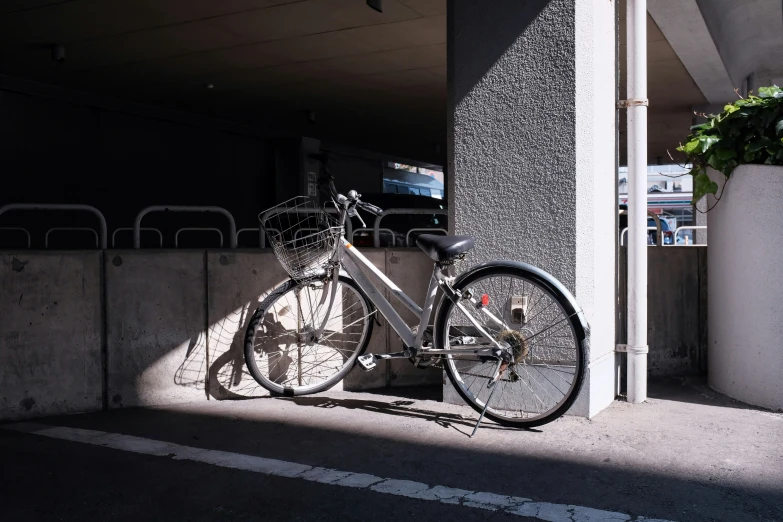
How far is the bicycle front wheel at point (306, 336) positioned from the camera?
5.08 m

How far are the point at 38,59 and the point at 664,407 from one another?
11.0 meters

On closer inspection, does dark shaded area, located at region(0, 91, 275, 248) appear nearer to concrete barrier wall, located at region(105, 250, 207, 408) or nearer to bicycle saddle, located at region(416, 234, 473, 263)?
concrete barrier wall, located at region(105, 250, 207, 408)

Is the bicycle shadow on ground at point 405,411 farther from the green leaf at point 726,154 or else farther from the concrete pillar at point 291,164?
the concrete pillar at point 291,164

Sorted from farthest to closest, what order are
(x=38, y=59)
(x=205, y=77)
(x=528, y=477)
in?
(x=205, y=77)
(x=38, y=59)
(x=528, y=477)

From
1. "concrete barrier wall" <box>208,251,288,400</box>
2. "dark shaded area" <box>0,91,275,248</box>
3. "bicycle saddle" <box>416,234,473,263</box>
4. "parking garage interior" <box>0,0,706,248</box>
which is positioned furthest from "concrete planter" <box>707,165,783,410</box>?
"dark shaded area" <box>0,91,275,248</box>

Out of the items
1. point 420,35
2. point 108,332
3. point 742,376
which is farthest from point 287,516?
point 420,35

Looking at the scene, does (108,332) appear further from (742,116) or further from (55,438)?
(742,116)

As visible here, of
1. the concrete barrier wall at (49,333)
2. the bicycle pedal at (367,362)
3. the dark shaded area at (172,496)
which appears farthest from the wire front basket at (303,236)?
the dark shaded area at (172,496)

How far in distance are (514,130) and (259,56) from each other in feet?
25.9

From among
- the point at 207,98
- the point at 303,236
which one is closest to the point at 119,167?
the point at 207,98

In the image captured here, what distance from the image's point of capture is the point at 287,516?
3.03 m

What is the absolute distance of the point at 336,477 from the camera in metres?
3.49

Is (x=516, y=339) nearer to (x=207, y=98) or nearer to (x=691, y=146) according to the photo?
(x=691, y=146)

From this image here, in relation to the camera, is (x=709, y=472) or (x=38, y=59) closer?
(x=709, y=472)
